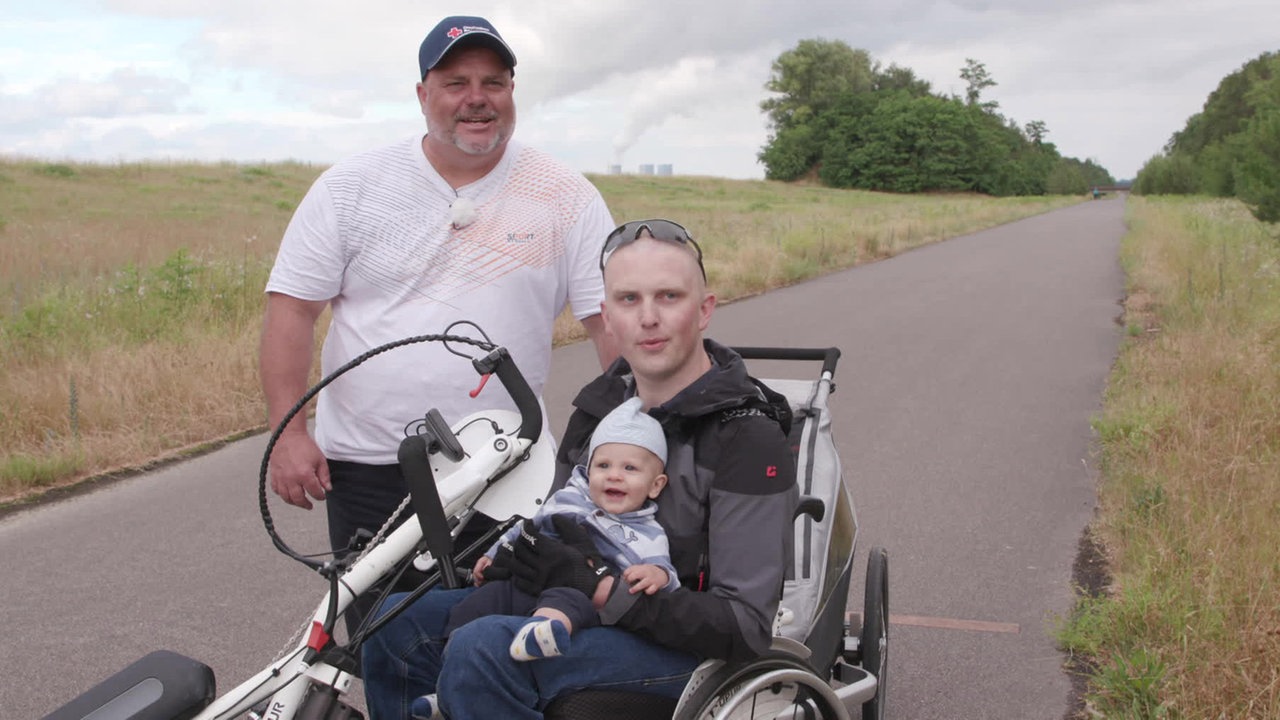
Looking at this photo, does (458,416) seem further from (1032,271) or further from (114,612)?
(1032,271)

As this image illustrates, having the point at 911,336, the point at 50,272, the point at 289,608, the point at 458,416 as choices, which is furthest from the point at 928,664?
the point at 50,272

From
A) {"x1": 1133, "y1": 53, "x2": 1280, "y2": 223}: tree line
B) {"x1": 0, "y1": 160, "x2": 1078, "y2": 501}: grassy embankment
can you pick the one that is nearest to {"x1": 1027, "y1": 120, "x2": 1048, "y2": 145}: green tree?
{"x1": 1133, "y1": 53, "x2": 1280, "y2": 223}: tree line

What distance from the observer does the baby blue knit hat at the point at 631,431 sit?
251cm

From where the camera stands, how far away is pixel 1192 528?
489 centimetres

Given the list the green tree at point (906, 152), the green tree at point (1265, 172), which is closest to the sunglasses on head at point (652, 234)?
the green tree at point (1265, 172)

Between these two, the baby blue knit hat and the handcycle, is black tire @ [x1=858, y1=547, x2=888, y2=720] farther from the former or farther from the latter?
the baby blue knit hat

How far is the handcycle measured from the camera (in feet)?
6.31

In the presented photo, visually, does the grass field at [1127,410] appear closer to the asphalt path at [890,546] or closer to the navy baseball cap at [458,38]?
the asphalt path at [890,546]

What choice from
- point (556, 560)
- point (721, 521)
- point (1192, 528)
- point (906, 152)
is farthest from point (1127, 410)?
point (906, 152)

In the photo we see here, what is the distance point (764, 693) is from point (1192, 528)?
2986 mm

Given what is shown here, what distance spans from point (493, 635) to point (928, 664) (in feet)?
8.99

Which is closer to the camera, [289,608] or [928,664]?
[928,664]

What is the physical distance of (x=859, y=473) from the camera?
7.18 metres

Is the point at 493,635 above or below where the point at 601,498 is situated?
below
